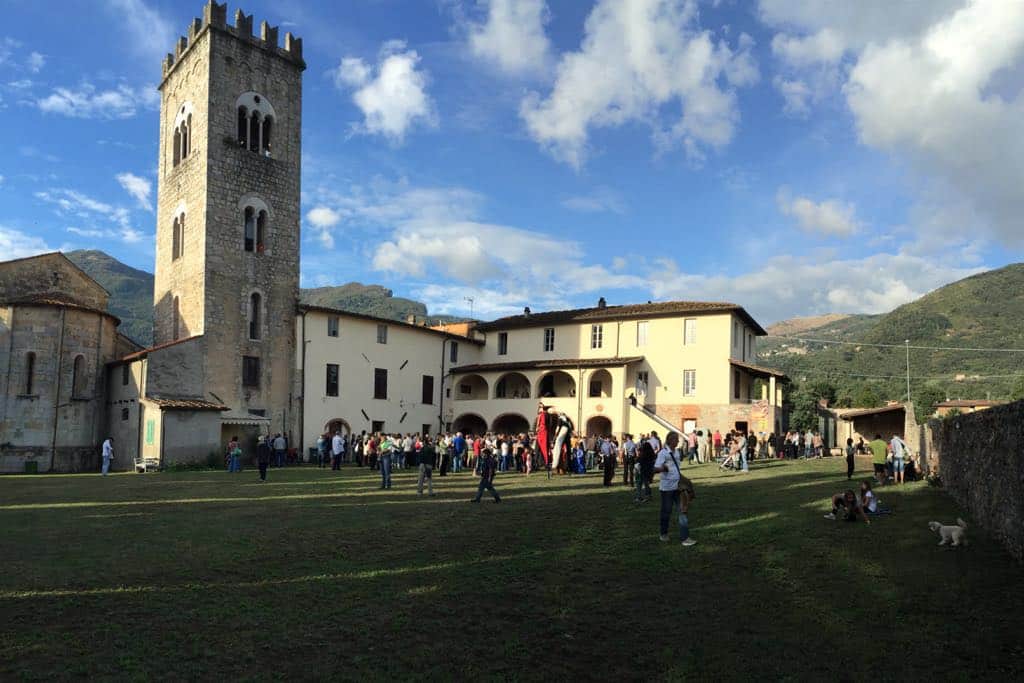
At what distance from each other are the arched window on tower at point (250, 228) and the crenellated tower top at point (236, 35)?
920 centimetres

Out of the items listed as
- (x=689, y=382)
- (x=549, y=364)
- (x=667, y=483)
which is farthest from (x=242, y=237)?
(x=667, y=483)

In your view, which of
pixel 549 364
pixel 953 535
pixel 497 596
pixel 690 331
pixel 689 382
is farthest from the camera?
pixel 549 364

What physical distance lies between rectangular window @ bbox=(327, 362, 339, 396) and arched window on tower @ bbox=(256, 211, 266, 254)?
710cm

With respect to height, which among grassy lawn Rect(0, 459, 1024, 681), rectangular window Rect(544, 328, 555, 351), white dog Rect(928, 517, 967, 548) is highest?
rectangular window Rect(544, 328, 555, 351)

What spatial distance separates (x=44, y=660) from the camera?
6.44 metres

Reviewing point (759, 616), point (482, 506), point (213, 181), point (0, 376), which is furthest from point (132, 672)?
point (213, 181)

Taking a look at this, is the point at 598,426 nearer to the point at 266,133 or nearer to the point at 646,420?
the point at 646,420

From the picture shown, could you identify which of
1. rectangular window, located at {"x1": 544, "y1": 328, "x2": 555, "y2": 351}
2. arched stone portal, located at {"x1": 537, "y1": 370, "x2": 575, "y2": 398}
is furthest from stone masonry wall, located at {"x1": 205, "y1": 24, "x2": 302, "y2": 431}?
rectangular window, located at {"x1": 544, "y1": 328, "x2": 555, "y2": 351}

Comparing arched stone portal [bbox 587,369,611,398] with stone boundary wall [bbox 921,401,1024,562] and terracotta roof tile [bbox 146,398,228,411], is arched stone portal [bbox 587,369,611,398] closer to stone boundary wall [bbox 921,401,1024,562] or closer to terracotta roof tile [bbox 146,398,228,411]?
terracotta roof tile [bbox 146,398,228,411]

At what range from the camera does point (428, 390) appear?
147 feet

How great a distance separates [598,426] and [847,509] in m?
28.2

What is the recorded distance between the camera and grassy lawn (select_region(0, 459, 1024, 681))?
22.1 ft

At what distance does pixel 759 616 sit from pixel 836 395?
8147cm

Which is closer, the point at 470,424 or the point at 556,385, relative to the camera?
the point at 556,385
